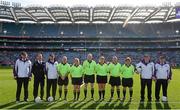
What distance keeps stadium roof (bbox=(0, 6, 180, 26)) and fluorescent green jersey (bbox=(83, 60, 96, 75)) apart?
55.1m

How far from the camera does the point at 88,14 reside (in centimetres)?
7962

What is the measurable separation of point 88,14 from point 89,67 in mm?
62427

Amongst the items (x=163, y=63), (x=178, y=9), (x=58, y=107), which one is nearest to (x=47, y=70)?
(x=58, y=107)

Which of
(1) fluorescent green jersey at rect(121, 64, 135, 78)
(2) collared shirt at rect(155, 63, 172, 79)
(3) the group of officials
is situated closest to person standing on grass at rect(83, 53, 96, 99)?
(3) the group of officials

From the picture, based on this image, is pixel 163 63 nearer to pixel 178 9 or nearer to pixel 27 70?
pixel 27 70

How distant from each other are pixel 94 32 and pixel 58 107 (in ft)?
256

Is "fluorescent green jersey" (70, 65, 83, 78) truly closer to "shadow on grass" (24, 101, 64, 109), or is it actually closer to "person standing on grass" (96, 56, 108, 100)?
"person standing on grass" (96, 56, 108, 100)

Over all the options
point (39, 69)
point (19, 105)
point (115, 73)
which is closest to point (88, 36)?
point (115, 73)

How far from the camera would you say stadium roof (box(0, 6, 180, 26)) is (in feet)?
241

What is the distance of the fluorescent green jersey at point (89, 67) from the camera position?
58.9 feet

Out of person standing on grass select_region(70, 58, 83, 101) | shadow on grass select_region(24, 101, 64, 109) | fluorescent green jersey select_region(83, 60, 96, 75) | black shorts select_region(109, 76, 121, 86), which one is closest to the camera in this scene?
shadow on grass select_region(24, 101, 64, 109)

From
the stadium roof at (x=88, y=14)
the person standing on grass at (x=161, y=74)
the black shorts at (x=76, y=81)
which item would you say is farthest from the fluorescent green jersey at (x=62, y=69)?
the stadium roof at (x=88, y=14)

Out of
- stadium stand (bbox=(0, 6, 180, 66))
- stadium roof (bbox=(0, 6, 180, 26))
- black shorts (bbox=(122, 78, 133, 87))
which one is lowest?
black shorts (bbox=(122, 78, 133, 87))

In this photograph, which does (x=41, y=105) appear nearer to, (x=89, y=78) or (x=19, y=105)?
(x=19, y=105)
